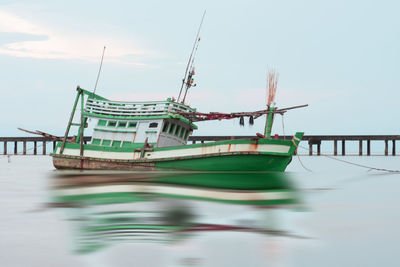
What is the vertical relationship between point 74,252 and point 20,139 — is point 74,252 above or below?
below

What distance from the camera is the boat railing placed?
24594mm

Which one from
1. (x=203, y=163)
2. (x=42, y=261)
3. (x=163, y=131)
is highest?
(x=163, y=131)

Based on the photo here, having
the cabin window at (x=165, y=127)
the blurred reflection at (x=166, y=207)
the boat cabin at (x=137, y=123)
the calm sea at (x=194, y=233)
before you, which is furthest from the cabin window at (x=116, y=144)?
the calm sea at (x=194, y=233)

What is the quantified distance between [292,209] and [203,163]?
10.3m

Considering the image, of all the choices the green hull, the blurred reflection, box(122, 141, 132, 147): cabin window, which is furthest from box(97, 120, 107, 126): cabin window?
the blurred reflection

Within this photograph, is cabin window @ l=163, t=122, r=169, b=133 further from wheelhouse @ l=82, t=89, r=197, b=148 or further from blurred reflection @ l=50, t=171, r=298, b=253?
blurred reflection @ l=50, t=171, r=298, b=253

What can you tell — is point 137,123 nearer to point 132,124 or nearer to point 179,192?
point 132,124

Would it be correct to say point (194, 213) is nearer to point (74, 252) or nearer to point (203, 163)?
point (74, 252)

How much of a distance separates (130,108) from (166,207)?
14599 millimetres

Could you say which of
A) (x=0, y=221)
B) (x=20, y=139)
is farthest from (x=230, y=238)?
(x=20, y=139)

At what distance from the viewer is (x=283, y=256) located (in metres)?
7.04

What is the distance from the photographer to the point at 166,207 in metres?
11.8

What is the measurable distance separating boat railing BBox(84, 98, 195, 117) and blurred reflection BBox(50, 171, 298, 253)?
18.3 feet

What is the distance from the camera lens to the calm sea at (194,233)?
6.82m
